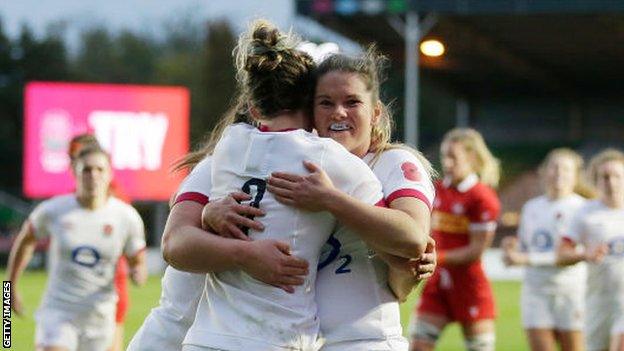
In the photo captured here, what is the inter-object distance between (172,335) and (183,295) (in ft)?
0.58

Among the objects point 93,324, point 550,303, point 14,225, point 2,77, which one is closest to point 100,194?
point 93,324

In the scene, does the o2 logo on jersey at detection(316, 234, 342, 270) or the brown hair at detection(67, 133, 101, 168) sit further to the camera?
the brown hair at detection(67, 133, 101, 168)

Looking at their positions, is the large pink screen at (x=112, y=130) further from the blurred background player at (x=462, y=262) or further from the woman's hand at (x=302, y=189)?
the woman's hand at (x=302, y=189)

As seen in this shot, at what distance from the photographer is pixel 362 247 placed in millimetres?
4453

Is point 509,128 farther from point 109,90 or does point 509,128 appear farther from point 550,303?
point 550,303

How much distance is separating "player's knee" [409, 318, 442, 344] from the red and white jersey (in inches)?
18.1

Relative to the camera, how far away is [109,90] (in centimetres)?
3631

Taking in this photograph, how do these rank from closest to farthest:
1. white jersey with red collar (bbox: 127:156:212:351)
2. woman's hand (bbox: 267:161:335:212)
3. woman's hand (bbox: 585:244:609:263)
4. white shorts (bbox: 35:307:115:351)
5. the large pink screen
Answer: woman's hand (bbox: 267:161:335:212), white jersey with red collar (bbox: 127:156:212:351), white shorts (bbox: 35:307:115:351), woman's hand (bbox: 585:244:609:263), the large pink screen

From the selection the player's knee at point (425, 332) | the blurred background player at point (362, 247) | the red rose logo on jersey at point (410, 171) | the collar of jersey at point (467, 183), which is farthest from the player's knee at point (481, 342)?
the red rose logo on jersey at point (410, 171)

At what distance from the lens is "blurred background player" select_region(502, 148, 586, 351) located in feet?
37.3

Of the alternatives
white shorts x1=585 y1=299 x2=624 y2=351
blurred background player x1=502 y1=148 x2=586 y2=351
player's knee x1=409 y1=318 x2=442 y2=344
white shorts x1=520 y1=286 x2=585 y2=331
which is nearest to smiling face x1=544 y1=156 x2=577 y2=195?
blurred background player x1=502 y1=148 x2=586 y2=351

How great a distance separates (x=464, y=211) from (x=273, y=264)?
6372 millimetres

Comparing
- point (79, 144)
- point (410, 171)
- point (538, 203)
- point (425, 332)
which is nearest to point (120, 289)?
point (79, 144)

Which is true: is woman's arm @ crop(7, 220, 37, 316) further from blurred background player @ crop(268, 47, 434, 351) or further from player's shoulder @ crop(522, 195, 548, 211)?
blurred background player @ crop(268, 47, 434, 351)
